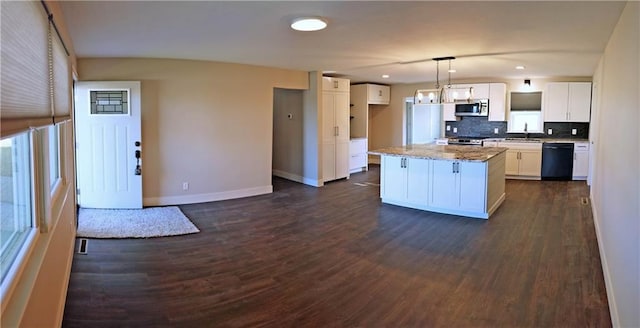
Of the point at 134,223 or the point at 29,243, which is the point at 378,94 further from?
the point at 29,243

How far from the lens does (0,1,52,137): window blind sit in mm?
1438

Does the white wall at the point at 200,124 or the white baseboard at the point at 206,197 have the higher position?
the white wall at the point at 200,124

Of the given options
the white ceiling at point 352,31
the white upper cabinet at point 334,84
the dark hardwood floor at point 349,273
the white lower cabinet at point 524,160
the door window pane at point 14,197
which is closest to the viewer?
the door window pane at point 14,197

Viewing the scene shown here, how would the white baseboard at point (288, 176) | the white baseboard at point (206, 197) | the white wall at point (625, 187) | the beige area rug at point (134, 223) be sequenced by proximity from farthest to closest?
the white baseboard at point (288, 176), the white baseboard at point (206, 197), the beige area rug at point (134, 223), the white wall at point (625, 187)

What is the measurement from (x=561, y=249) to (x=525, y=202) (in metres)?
2.45

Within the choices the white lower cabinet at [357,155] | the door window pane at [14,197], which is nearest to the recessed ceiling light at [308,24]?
the door window pane at [14,197]

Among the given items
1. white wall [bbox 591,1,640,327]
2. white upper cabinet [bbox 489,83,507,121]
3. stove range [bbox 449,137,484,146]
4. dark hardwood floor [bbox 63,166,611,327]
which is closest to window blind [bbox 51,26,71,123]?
dark hardwood floor [bbox 63,166,611,327]

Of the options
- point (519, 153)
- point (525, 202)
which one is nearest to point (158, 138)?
point (525, 202)

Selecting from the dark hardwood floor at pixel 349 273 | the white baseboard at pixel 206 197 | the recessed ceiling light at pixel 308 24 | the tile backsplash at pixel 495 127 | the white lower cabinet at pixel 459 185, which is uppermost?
the recessed ceiling light at pixel 308 24

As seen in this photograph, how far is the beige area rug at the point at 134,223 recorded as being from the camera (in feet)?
15.8

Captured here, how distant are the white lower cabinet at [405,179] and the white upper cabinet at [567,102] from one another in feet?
15.5

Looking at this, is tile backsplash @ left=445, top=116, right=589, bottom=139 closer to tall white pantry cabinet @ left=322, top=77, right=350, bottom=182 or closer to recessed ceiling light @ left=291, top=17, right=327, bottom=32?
tall white pantry cabinet @ left=322, top=77, right=350, bottom=182

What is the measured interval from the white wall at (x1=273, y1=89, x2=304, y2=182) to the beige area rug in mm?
3109

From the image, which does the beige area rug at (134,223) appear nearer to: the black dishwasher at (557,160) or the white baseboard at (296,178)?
the white baseboard at (296,178)
